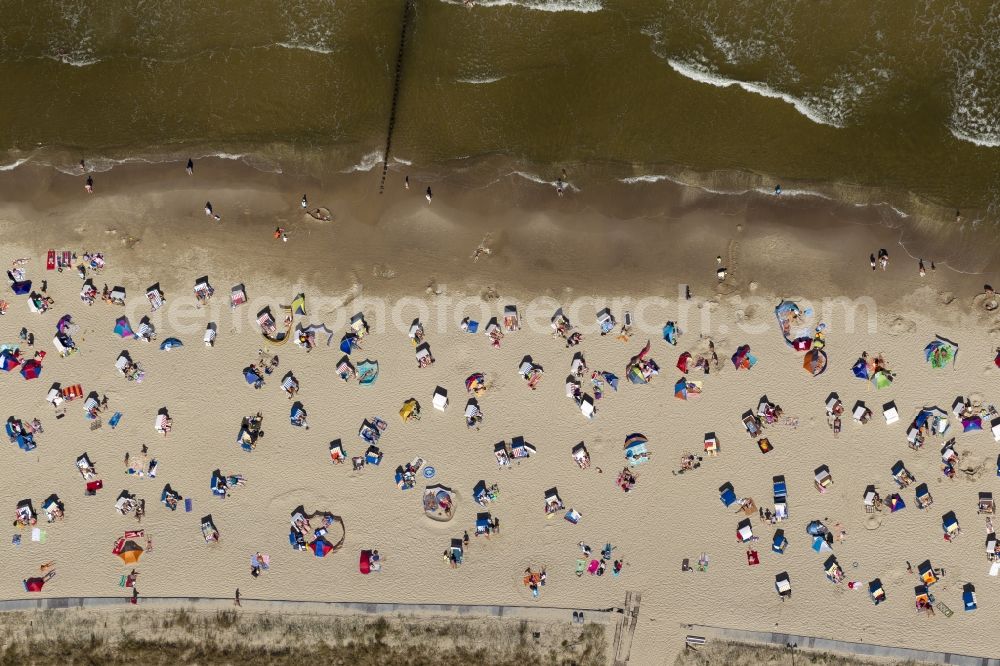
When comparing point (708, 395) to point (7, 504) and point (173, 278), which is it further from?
point (7, 504)

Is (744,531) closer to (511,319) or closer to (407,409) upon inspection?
(511,319)

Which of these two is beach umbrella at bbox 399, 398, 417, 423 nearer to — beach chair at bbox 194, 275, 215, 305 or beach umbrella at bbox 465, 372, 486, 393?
beach umbrella at bbox 465, 372, 486, 393

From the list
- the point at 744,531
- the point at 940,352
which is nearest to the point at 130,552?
the point at 744,531

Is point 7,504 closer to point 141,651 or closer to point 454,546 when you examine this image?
point 141,651

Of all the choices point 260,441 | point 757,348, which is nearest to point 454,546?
point 260,441

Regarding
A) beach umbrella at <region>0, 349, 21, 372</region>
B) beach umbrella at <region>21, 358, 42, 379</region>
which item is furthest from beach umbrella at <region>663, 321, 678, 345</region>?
beach umbrella at <region>0, 349, 21, 372</region>

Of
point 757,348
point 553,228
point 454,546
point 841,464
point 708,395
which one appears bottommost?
point 454,546

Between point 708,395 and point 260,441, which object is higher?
point 708,395
